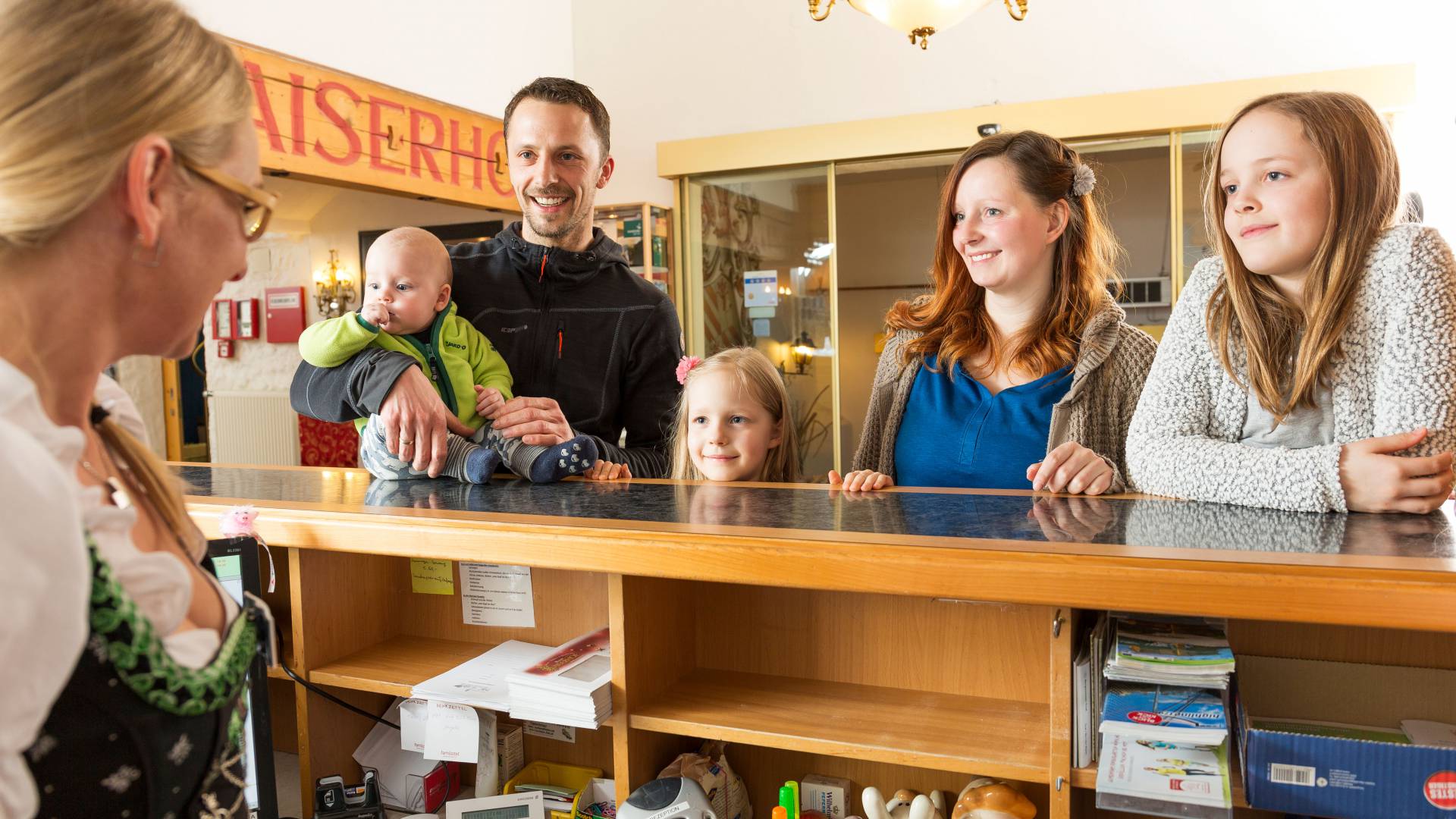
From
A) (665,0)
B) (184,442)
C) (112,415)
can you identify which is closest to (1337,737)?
(112,415)

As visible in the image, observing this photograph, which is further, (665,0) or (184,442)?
(184,442)

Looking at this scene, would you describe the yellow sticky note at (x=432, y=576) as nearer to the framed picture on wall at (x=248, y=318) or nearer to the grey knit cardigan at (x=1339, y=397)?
the grey knit cardigan at (x=1339, y=397)

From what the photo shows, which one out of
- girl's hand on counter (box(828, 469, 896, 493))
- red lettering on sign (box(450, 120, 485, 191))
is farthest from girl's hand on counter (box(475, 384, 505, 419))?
red lettering on sign (box(450, 120, 485, 191))

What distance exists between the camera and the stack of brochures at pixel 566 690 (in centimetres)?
128

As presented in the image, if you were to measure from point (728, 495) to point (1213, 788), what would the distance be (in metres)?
0.77

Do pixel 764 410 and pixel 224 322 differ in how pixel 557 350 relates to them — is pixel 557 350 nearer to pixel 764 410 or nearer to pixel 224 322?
pixel 764 410

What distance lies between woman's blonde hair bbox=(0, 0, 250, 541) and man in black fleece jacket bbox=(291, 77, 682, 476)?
1.47 meters

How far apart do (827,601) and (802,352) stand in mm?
4951

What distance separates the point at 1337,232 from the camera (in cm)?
134

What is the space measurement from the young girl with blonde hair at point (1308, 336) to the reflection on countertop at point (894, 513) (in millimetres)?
57

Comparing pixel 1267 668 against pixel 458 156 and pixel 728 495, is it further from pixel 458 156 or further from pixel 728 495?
pixel 458 156

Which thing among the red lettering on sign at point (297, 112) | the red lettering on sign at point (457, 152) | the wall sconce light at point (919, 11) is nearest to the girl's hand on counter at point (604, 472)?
the wall sconce light at point (919, 11)

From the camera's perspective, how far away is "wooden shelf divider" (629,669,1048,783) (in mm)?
1170

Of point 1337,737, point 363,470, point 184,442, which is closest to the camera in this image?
point 1337,737
